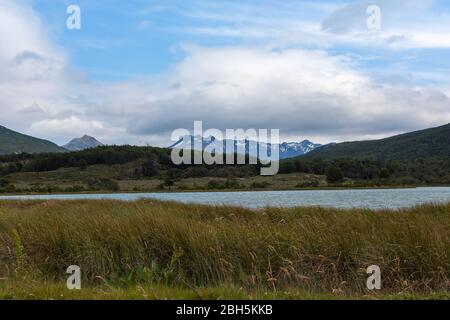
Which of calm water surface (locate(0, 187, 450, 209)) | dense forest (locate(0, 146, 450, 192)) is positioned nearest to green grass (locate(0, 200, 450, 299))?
calm water surface (locate(0, 187, 450, 209))

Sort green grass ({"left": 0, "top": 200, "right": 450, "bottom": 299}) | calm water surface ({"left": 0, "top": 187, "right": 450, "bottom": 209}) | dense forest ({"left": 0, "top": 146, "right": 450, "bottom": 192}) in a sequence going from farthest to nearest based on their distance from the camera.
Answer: dense forest ({"left": 0, "top": 146, "right": 450, "bottom": 192})
calm water surface ({"left": 0, "top": 187, "right": 450, "bottom": 209})
green grass ({"left": 0, "top": 200, "right": 450, "bottom": 299})

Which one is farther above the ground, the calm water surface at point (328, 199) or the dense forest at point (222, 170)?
the dense forest at point (222, 170)

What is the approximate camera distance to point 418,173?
151000 mm

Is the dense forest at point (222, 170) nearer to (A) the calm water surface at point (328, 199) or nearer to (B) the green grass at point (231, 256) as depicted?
(A) the calm water surface at point (328, 199)

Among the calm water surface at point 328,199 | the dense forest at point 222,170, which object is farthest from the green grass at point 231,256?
the dense forest at point 222,170

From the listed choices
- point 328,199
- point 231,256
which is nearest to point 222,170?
point 328,199

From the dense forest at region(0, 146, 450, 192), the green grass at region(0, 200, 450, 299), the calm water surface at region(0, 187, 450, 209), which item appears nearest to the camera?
the green grass at region(0, 200, 450, 299)

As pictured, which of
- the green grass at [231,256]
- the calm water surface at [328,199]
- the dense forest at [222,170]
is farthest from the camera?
the dense forest at [222,170]

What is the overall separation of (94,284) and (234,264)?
9.81 ft

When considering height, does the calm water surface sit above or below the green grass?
below

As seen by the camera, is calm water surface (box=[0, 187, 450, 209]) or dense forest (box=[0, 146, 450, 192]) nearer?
calm water surface (box=[0, 187, 450, 209])

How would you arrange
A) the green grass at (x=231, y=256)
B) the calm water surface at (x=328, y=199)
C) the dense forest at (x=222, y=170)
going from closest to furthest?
the green grass at (x=231, y=256), the calm water surface at (x=328, y=199), the dense forest at (x=222, y=170)

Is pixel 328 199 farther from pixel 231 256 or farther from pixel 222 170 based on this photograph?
pixel 222 170

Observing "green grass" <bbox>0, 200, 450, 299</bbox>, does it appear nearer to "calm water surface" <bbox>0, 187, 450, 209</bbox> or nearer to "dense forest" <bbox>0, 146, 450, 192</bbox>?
"calm water surface" <bbox>0, 187, 450, 209</bbox>
